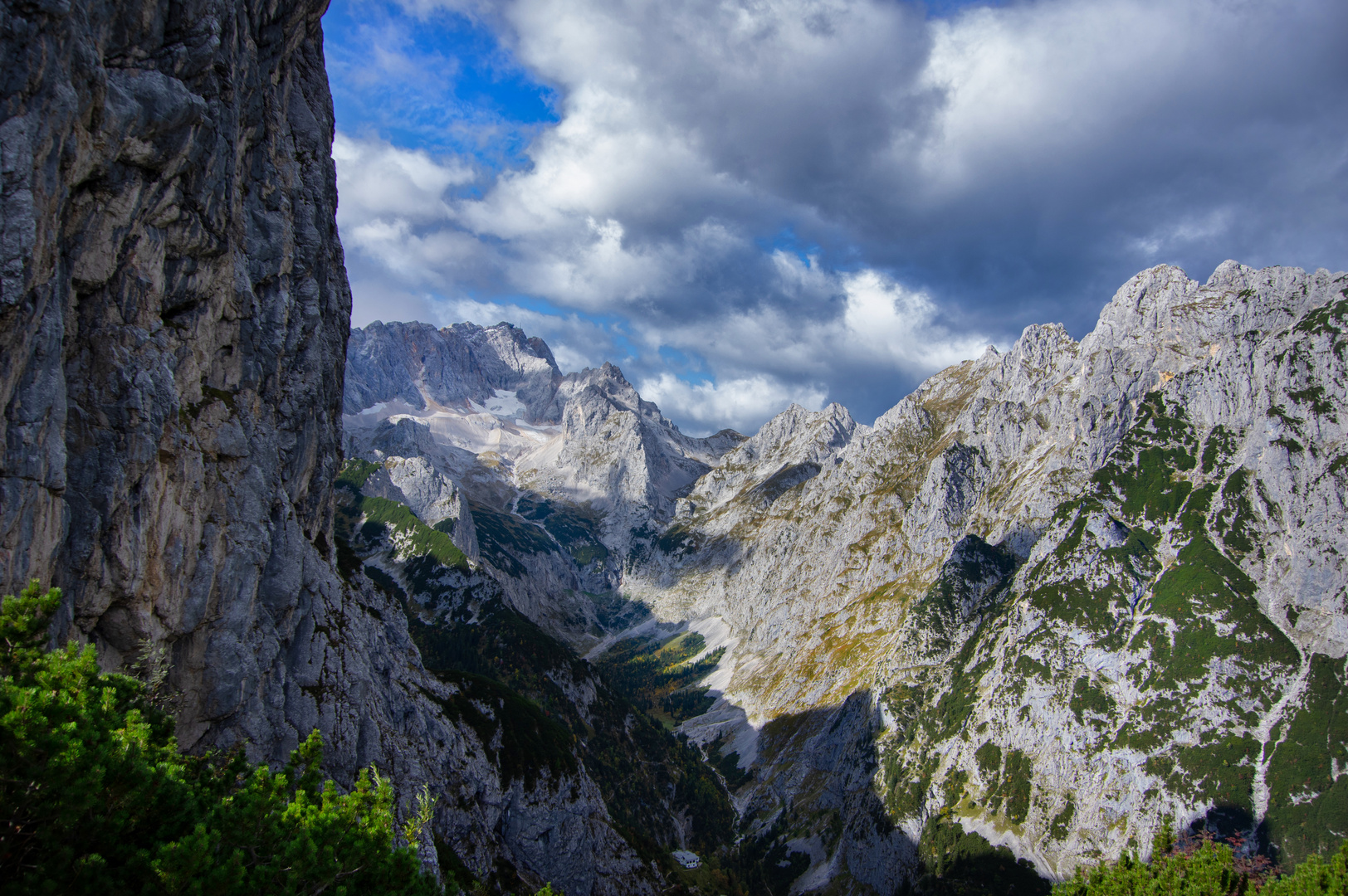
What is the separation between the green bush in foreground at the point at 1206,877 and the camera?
37.2 meters

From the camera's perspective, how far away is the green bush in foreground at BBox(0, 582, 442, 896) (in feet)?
50.5

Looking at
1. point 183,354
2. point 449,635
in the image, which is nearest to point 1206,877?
point 183,354

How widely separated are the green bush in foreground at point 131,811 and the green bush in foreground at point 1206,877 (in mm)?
48786

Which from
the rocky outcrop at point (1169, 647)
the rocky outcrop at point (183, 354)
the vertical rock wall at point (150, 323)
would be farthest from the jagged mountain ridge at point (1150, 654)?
the vertical rock wall at point (150, 323)

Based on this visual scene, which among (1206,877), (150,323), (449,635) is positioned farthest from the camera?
(449,635)

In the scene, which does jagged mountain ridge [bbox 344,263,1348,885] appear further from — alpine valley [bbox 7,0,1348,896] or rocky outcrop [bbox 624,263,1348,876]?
alpine valley [bbox 7,0,1348,896]

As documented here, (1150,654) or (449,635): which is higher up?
(1150,654)

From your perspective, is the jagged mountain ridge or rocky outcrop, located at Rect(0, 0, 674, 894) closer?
rocky outcrop, located at Rect(0, 0, 674, 894)

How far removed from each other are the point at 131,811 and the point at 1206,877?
5877cm

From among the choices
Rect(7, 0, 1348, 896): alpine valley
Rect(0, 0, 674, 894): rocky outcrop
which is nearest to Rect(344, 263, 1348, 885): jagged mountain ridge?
Rect(7, 0, 1348, 896): alpine valley

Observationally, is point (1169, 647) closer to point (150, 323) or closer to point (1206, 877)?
point (1206, 877)

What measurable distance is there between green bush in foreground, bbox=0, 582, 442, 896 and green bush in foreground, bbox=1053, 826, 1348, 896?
4879cm

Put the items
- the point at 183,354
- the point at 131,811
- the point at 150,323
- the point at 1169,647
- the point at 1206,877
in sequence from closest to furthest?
the point at 131,811 → the point at 150,323 → the point at 1206,877 → the point at 183,354 → the point at 1169,647

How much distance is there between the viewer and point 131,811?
1775 cm
